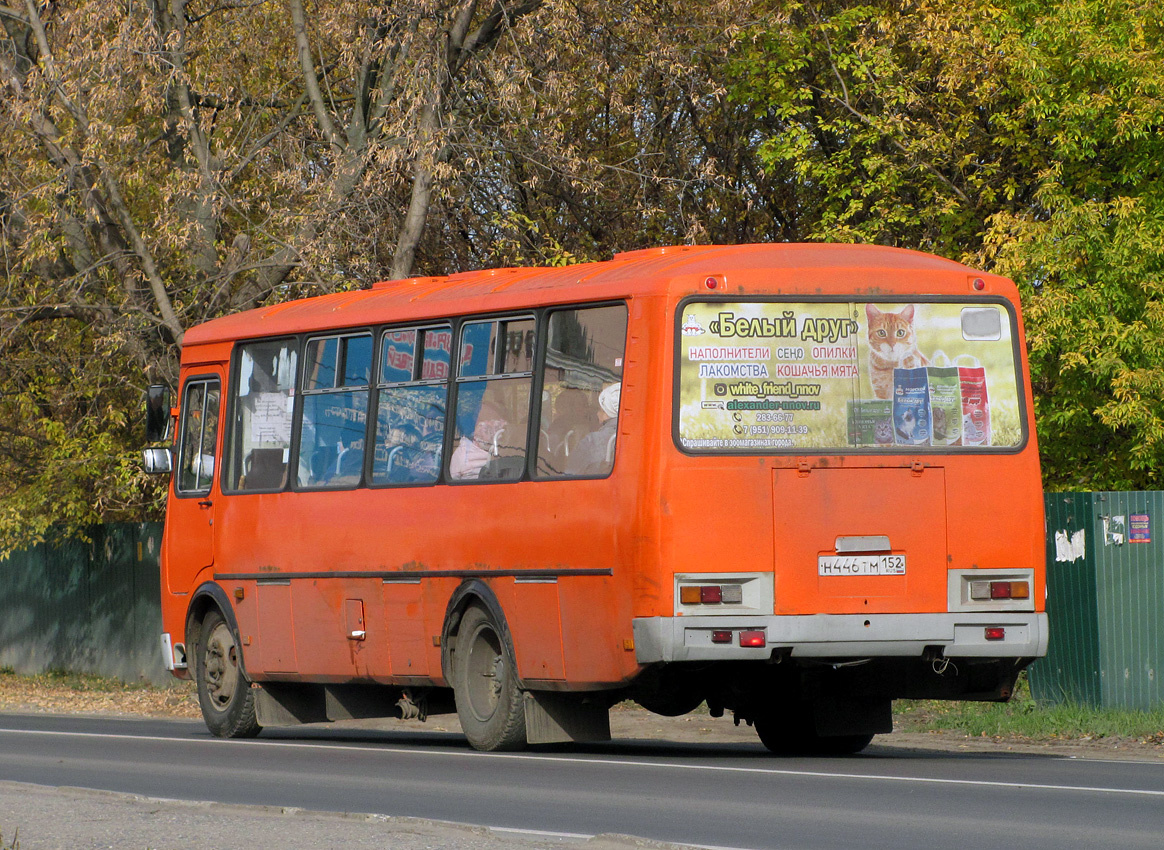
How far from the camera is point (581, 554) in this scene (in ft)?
40.1

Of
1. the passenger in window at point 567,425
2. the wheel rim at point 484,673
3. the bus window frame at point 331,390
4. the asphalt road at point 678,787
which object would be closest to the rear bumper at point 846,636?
the asphalt road at point 678,787

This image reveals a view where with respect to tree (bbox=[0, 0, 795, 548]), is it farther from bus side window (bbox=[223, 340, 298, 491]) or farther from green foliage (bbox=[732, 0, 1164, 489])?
bus side window (bbox=[223, 340, 298, 491])

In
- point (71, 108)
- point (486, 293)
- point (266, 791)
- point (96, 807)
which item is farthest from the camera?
point (71, 108)

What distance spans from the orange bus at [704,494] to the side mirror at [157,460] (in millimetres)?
3184

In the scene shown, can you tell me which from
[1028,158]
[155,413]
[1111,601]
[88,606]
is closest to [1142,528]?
[1111,601]

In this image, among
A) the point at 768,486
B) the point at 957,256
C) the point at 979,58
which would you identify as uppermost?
the point at 979,58

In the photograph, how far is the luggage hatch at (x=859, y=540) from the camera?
11805 millimetres

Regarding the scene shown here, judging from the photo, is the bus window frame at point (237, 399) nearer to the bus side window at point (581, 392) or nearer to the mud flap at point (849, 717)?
the bus side window at point (581, 392)

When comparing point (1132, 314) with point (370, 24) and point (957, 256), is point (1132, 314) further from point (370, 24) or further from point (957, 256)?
point (370, 24)

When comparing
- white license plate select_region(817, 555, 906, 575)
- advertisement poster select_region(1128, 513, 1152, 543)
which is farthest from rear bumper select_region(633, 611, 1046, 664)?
advertisement poster select_region(1128, 513, 1152, 543)

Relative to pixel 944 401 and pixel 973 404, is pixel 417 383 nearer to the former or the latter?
pixel 944 401

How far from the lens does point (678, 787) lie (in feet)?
35.5

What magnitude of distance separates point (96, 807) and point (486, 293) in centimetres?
482

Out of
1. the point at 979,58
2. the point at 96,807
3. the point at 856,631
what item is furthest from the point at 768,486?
the point at 979,58
